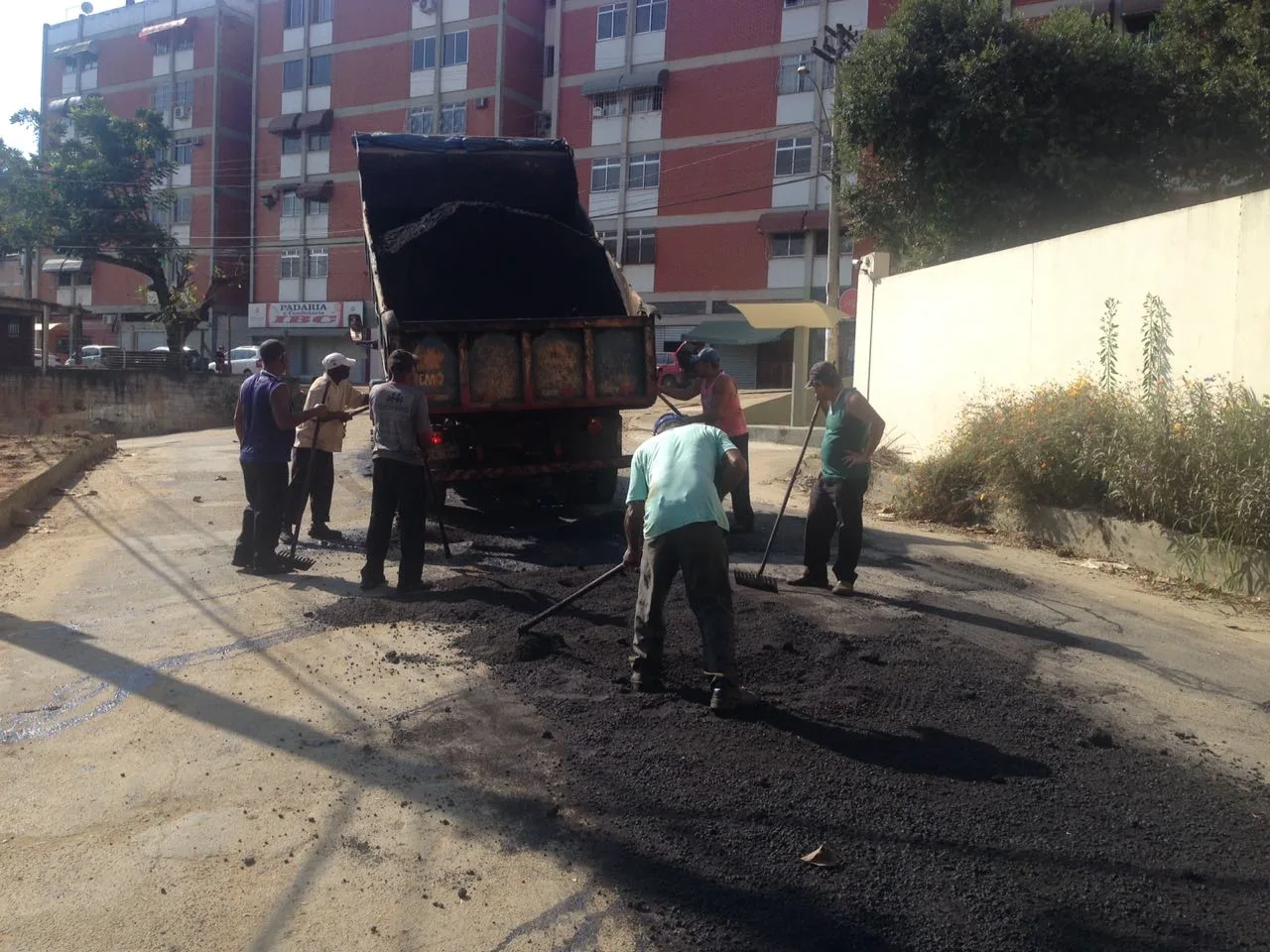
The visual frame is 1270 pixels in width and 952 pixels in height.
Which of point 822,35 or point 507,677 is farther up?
point 822,35

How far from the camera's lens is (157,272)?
35.9 meters

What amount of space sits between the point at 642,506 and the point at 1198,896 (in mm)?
2697

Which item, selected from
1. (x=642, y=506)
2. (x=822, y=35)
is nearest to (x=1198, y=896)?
(x=642, y=506)

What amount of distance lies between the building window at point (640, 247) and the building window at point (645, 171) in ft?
4.93

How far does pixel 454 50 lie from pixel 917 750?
37802 millimetres

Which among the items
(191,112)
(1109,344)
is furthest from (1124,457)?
(191,112)

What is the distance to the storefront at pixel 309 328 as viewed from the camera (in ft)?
134

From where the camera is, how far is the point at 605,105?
35.3 m

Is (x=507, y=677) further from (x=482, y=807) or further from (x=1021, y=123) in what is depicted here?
(x=1021, y=123)

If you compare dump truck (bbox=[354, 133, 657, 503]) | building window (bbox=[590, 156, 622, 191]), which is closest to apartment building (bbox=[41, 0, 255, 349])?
building window (bbox=[590, 156, 622, 191])

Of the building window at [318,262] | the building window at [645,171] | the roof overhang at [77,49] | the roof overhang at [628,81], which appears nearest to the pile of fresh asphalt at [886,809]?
the building window at [645,171]

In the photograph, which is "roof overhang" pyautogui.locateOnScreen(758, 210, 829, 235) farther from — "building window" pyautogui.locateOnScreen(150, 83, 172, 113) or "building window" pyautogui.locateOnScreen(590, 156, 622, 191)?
"building window" pyautogui.locateOnScreen(150, 83, 172, 113)

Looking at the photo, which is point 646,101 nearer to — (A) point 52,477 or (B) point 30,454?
(B) point 30,454

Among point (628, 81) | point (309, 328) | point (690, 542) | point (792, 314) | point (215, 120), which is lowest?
point (690, 542)
